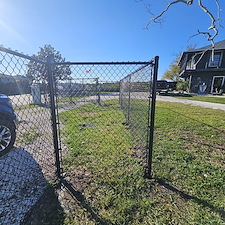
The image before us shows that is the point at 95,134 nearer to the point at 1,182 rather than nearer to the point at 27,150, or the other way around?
the point at 27,150

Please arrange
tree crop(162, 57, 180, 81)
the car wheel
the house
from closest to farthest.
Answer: the car wheel → the house → tree crop(162, 57, 180, 81)

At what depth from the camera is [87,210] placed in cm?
144

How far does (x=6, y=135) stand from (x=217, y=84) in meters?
20.4

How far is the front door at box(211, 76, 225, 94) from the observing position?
15289 millimetres

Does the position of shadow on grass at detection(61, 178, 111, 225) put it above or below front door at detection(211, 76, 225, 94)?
below

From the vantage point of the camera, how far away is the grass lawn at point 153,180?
4.56ft

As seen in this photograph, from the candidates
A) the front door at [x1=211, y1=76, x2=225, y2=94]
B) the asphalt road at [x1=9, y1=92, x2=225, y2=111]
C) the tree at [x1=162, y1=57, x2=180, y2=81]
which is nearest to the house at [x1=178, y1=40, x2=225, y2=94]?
the front door at [x1=211, y1=76, x2=225, y2=94]

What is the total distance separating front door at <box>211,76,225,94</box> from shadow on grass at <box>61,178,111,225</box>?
18.8 m

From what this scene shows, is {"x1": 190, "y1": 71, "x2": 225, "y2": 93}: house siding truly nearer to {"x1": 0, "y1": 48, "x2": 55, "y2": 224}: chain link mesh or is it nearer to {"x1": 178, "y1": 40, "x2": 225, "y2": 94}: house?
{"x1": 178, "y1": 40, "x2": 225, "y2": 94}: house

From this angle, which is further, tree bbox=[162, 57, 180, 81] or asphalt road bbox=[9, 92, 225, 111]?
tree bbox=[162, 57, 180, 81]

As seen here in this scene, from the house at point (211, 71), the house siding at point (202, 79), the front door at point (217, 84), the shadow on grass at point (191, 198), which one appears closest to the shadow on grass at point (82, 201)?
the shadow on grass at point (191, 198)

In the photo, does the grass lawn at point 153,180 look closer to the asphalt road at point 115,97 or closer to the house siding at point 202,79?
the asphalt road at point 115,97

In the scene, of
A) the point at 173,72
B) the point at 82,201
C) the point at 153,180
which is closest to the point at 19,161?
the point at 82,201

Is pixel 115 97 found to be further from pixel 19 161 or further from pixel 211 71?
pixel 211 71
